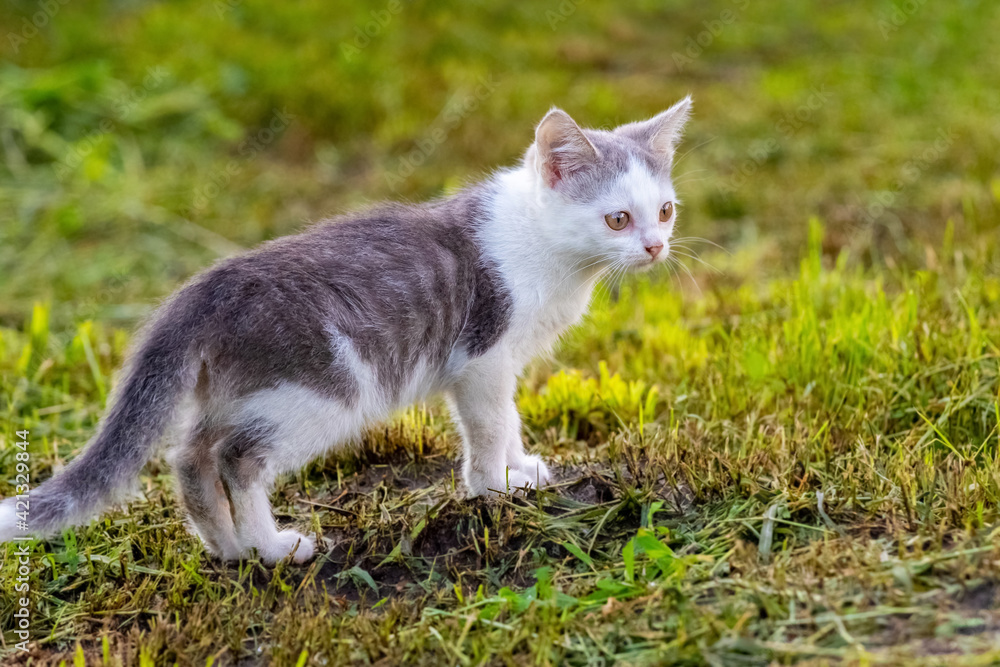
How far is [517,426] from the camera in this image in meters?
3.32

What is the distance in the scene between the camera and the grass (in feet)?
8.08

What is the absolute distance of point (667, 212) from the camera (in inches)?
136

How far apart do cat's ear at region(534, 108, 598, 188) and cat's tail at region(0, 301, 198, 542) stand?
1396mm

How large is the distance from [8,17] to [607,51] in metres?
6.12

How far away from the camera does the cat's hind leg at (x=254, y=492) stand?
277 cm

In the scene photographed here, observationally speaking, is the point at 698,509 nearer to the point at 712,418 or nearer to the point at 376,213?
the point at 712,418

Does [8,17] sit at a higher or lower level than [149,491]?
higher

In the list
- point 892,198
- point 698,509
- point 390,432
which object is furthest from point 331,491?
point 892,198

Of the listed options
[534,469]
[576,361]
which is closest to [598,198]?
[534,469]
